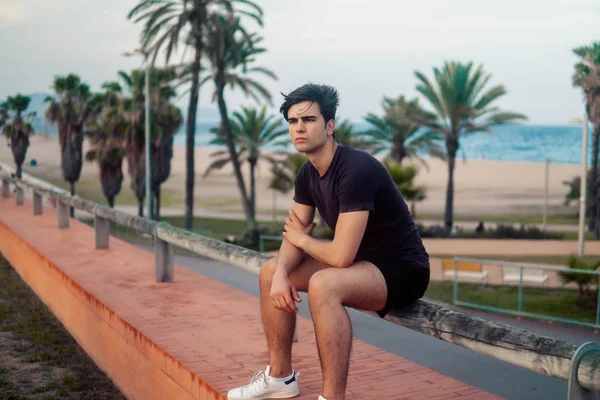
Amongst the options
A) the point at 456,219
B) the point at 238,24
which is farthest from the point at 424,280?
the point at 456,219

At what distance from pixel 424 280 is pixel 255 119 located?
39.9 metres

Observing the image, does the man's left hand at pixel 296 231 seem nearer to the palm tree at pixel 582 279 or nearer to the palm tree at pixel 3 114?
the palm tree at pixel 582 279

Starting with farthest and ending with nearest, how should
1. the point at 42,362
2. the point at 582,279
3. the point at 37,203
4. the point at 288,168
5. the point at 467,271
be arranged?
1. the point at 288,168
2. the point at 467,271
3. the point at 582,279
4. the point at 37,203
5. the point at 42,362

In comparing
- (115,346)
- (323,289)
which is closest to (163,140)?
(115,346)

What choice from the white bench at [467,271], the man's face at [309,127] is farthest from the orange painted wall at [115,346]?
the white bench at [467,271]

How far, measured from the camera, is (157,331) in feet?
14.9

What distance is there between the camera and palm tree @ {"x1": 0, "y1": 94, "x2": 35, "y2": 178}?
35.2 metres

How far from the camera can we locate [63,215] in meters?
9.77

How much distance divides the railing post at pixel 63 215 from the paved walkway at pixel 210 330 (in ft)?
5.67

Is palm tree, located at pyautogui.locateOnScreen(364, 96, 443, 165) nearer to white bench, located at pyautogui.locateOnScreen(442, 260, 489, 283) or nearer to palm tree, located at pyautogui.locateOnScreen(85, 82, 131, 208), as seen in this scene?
palm tree, located at pyautogui.locateOnScreen(85, 82, 131, 208)

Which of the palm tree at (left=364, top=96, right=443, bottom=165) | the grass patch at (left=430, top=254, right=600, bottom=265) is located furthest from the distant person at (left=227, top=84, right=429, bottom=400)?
the palm tree at (left=364, top=96, right=443, bottom=165)

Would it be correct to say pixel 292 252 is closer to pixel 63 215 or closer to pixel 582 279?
pixel 63 215

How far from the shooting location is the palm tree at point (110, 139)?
4297 centimetres

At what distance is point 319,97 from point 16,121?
1503 inches
